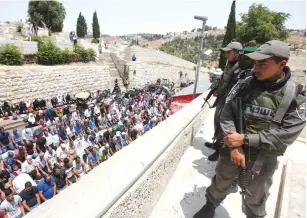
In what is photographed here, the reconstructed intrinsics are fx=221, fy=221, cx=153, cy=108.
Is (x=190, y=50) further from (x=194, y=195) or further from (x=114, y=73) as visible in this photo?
(x=194, y=195)

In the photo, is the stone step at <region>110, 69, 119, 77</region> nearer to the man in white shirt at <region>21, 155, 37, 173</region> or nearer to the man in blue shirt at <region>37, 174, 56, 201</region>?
the man in white shirt at <region>21, 155, 37, 173</region>

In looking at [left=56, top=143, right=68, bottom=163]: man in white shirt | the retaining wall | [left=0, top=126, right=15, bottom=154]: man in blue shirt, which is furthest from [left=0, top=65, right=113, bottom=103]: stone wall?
the retaining wall

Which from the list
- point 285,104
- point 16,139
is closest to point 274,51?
point 285,104

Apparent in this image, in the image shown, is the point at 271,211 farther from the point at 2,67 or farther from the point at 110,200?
the point at 2,67

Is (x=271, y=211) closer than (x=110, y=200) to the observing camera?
No

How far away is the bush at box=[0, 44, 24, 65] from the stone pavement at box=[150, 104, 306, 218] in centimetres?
1384

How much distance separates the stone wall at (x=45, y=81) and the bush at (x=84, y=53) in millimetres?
1270

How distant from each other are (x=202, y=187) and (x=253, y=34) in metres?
33.5

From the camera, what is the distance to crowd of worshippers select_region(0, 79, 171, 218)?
16.5 feet

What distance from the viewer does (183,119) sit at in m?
3.75

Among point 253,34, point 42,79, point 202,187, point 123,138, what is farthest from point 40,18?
point 202,187

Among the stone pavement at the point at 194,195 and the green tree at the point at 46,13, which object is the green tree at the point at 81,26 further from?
the stone pavement at the point at 194,195

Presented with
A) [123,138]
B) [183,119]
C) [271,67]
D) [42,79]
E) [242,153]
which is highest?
[271,67]

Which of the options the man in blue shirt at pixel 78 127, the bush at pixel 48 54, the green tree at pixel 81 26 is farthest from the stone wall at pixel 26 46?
the green tree at pixel 81 26
